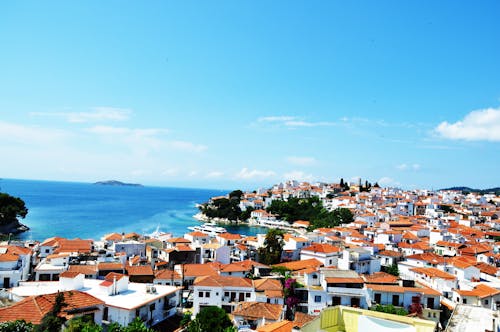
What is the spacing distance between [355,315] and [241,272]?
17703mm

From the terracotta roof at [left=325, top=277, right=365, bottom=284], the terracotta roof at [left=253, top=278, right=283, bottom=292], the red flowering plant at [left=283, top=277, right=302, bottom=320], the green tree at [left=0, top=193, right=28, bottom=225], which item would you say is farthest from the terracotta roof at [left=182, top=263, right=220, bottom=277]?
the green tree at [left=0, top=193, right=28, bottom=225]

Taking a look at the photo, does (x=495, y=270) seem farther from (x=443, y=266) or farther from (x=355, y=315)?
(x=355, y=315)

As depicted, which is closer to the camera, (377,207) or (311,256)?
(311,256)

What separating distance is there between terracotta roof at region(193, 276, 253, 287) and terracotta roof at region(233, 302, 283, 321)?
171cm

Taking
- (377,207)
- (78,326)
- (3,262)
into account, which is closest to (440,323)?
(78,326)

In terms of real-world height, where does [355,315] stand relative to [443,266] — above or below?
above

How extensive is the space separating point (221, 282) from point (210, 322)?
5.91 m

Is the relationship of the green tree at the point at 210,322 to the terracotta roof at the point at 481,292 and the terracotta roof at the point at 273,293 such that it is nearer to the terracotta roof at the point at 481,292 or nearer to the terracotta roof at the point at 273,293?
the terracotta roof at the point at 273,293

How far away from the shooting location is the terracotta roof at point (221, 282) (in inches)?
810

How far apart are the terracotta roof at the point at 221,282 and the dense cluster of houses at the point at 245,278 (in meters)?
0.06

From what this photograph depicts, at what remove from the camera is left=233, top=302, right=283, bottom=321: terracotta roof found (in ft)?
59.7

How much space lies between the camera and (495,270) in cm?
2648

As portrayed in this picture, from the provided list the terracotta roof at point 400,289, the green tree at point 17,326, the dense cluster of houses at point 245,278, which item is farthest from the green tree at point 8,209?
the terracotta roof at point 400,289

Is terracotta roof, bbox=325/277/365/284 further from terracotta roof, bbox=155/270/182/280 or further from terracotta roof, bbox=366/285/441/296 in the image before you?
terracotta roof, bbox=155/270/182/280
